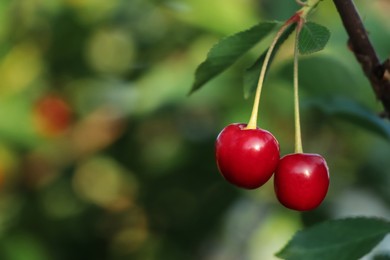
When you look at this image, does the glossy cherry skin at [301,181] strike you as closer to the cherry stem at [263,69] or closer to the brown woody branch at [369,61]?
the cherry stem at [263,69]

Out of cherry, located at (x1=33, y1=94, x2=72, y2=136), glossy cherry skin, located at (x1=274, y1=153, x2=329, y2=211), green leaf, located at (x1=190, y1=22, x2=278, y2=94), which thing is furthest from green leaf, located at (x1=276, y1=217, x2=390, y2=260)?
cherry, located at (x1=33, y1=94, x2=72, y2=136)

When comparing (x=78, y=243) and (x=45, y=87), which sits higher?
(x=45, y=87)

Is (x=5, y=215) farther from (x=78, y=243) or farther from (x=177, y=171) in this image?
(x=177, y=171)

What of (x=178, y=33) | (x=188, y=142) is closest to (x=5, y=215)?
(x=188, y=142)

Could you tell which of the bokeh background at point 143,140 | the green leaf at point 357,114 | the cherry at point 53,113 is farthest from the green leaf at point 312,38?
the cherry at point 53,113

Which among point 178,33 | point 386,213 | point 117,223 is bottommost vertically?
point 117,223

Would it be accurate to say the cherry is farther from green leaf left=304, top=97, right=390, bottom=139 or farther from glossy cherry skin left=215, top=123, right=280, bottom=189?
glossy cherry skin left=215, top=123, right=280, bottom=189

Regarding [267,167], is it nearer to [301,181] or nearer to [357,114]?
[301,181]
